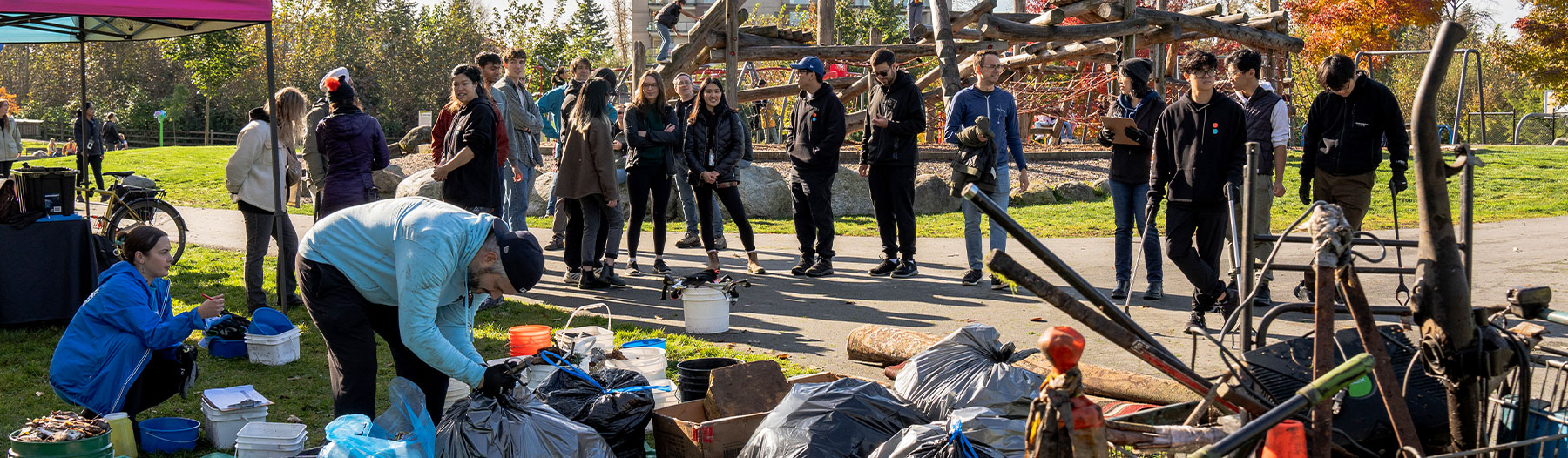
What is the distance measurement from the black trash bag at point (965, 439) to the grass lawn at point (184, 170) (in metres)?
12.8

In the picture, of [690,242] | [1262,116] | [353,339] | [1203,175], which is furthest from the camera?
[690,242]

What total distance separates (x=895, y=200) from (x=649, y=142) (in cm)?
194

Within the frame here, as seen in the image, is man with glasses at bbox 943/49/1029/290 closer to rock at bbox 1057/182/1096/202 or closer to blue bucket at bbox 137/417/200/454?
blue bucket at bbox 137/417/200/454

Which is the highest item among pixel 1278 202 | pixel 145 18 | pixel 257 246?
pixel 145 18

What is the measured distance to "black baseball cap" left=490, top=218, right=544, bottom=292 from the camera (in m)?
3.40

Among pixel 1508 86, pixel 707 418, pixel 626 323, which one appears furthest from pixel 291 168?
pixel 1508 86

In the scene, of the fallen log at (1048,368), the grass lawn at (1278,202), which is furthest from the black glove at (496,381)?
the grass lawn at (1278,202)

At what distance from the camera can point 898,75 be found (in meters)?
8.52

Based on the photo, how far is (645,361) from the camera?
495 cm

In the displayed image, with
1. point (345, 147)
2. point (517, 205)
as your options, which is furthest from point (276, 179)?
point (517, 205)

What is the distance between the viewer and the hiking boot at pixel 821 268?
891 centimetres

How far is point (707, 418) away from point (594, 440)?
63 centimetres

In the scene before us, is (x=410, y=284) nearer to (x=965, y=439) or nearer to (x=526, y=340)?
(x=965, y=439)

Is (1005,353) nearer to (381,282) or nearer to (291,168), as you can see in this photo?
(381,282)
